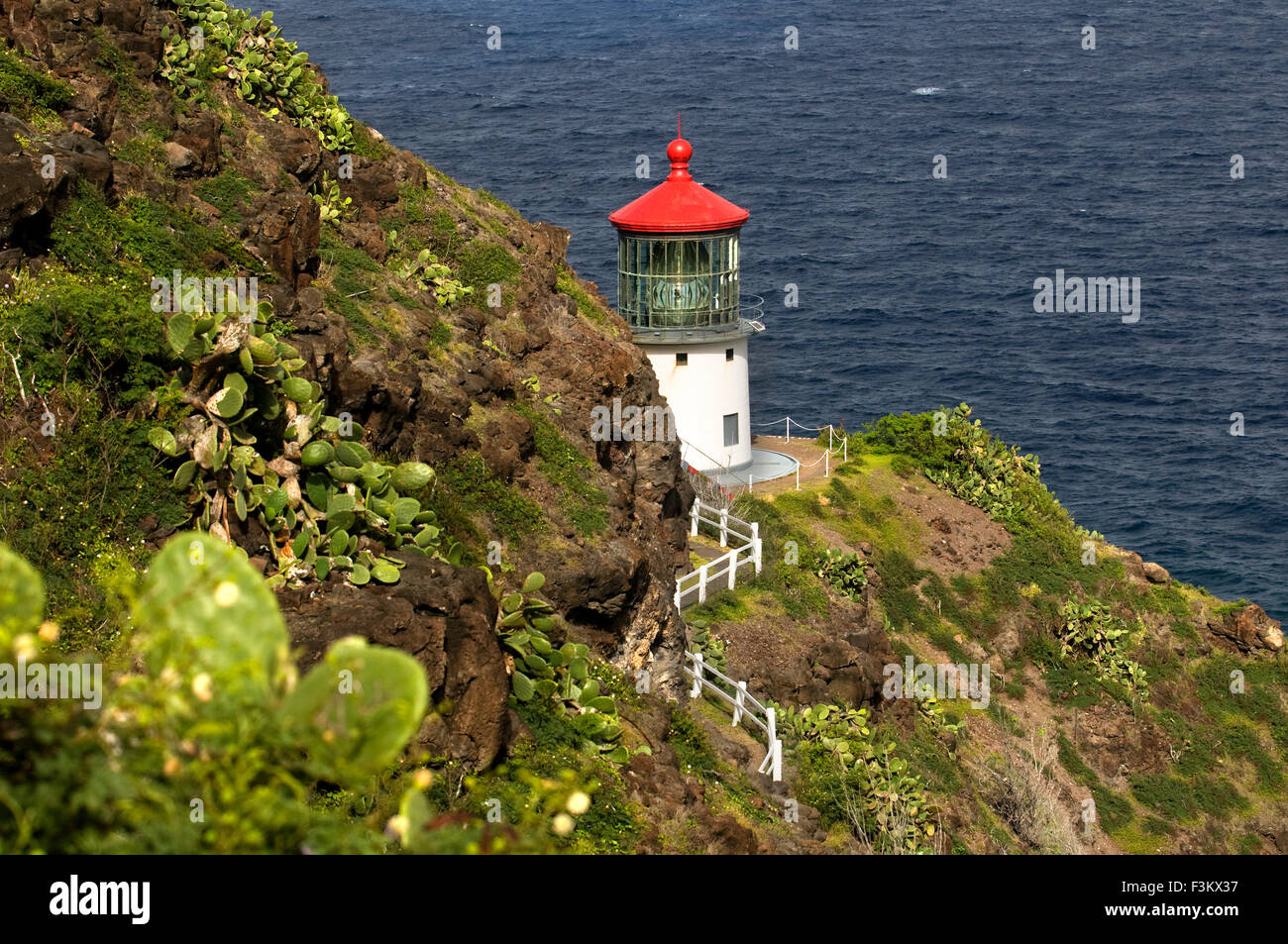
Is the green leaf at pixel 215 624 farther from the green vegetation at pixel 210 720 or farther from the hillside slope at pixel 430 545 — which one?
the hillside slope at pixel 430 545

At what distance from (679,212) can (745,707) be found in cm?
1620

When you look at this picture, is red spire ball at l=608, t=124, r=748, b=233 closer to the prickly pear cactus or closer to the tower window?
the tower window

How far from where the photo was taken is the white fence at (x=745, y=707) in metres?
22.7

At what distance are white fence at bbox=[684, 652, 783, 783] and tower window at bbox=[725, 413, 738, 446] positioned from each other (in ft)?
42.9

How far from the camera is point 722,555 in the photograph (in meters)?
31.6

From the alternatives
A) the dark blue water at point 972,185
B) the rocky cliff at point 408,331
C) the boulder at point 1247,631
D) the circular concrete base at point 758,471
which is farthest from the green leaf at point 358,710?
the dark blue water at point 972,185

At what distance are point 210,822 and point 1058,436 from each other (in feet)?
190

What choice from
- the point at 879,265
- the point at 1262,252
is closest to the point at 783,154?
the point at 879,265

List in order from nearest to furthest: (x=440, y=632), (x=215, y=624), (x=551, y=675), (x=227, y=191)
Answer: (x=215, y=624), (x=440, y=632), (x=551, y=675), (x=227, y=191)

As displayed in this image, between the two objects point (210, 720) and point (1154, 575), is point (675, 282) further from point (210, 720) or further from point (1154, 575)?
point (210, 720)

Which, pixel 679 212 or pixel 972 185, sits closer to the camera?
pixel 679 212

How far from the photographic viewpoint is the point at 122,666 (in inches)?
446

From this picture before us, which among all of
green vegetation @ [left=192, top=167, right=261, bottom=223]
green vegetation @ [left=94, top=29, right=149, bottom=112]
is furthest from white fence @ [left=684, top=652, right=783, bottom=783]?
green vegetation @ [left=94, top=29, right=149, bottom=112]

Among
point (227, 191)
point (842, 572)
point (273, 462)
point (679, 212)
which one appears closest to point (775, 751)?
point (273, 462)
